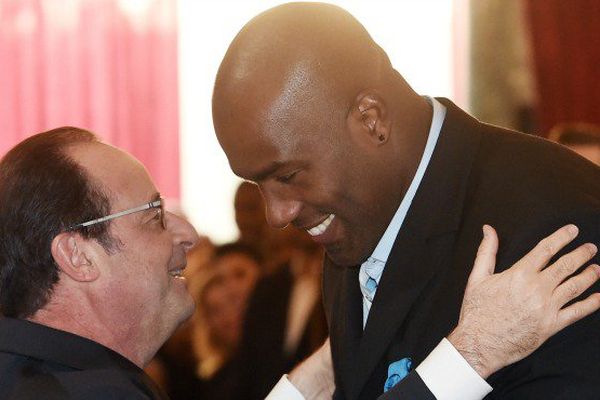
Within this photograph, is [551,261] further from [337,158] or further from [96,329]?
[96,329]

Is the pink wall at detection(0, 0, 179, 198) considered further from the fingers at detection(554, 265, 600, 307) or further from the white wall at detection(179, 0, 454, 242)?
the fingers at detection(554, 265, 600, 307)

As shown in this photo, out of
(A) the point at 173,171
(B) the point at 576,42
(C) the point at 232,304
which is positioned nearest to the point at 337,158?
(C) the point at 232,304

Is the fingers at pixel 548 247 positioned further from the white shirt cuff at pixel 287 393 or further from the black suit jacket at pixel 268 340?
the black suit jacket at pixel 268 340

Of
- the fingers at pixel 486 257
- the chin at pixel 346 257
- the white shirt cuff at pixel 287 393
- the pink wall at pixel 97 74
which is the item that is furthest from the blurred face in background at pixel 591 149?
the fingers at pixel 486 257

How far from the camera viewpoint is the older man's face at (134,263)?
2072 mm

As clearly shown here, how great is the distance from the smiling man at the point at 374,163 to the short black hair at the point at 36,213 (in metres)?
0.28

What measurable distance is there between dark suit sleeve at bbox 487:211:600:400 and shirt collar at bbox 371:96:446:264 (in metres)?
0.29

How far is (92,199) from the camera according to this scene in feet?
6.73

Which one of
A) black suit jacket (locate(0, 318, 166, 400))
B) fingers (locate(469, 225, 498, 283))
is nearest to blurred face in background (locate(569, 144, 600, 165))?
fingers (locate(469, 225, 498, 283))

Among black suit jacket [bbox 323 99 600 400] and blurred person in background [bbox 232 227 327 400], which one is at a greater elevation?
black suit jacket [bbox 323 99 600 400]

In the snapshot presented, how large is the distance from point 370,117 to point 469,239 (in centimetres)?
28

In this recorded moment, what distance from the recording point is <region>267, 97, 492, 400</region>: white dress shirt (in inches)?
70.4

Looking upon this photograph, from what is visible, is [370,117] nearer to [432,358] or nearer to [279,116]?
[279,116]

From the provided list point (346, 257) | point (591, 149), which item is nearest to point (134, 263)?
point (346, 257)
